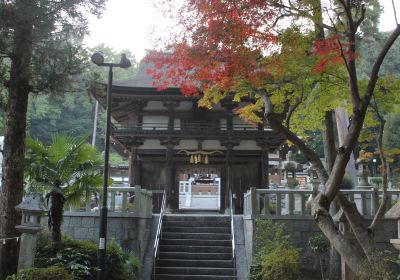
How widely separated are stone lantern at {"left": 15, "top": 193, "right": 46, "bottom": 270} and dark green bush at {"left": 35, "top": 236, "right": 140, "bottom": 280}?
2.78 ft

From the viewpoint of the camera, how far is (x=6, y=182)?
9516 millimetres

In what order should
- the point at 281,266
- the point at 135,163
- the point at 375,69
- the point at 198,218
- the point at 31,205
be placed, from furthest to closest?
the point at 135,163 → the point at 198,218 → the point at 281,266 → the point at 31,205 → the point at 375,69

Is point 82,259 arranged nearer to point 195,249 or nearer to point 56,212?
point 56,212

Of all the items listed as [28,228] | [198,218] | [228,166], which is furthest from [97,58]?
[228,166]

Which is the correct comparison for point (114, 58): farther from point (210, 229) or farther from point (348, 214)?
point (348, 214)

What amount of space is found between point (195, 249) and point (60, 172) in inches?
218

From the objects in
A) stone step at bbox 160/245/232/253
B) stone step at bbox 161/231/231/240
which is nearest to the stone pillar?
stone step at bbox 161/231/231/240

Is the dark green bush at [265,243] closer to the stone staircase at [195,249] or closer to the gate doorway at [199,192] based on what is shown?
the stone staircase at [195,249]

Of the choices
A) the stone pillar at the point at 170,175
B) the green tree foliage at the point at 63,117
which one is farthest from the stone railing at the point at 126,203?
the green tree foliage at the point at 63,117

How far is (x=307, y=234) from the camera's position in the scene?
496 inches

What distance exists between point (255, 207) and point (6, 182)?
7.04m

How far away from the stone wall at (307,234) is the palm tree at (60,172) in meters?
5.08

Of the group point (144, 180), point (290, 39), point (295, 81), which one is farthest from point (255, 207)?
point (144, 180)

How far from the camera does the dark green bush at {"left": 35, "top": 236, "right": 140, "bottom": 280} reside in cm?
961
